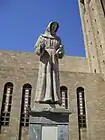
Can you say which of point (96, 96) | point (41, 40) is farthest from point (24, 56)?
point (41, 40)

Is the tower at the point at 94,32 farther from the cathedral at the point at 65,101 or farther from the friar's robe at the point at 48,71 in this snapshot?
the friar's robe at the point at 48,71

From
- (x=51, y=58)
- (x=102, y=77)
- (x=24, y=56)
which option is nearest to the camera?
(x=51, y=58)

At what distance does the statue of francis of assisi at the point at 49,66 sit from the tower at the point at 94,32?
15049 mm

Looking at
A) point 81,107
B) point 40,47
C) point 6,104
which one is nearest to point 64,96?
point 81,107

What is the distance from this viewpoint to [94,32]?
2614 centimetres

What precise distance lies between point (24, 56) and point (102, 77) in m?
9.93

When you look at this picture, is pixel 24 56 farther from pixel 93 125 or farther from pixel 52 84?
pixel 52 84

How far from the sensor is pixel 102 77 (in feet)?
60.7

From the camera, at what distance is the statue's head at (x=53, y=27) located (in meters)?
5.58

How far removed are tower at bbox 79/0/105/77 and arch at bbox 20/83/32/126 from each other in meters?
7.75

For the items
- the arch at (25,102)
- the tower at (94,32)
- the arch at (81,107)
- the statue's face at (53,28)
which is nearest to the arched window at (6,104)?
the arch at (25,102)

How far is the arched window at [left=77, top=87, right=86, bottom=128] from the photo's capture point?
1562cm

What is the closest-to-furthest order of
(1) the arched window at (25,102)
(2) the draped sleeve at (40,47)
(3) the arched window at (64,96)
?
(2) the draped sleeve at (40,47)
(1) the arched window at (25,102)
(3) the arched window at (64,96)

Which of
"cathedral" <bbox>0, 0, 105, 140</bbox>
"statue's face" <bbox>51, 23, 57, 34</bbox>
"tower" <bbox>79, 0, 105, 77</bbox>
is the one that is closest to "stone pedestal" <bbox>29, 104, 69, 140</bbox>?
"statue's face" <bbox>51, 23, 57, 34</bbox>
